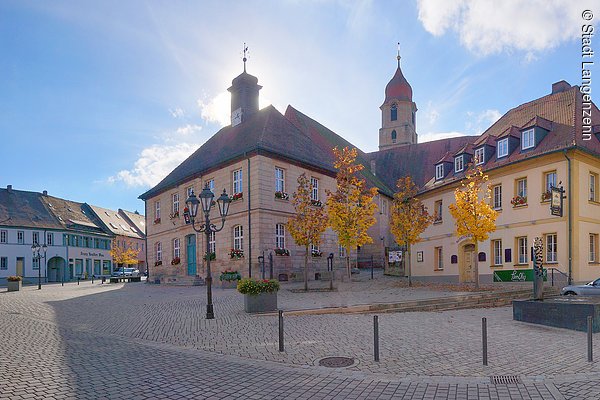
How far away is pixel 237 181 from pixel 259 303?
15.4 metres

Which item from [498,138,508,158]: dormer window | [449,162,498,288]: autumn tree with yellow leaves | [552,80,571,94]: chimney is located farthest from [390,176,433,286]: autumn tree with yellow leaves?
[552,80,571,94]: chimney

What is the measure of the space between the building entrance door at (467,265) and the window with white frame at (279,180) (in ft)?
39.6

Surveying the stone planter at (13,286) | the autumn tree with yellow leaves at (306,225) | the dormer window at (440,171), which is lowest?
the stone planter at (13,286)

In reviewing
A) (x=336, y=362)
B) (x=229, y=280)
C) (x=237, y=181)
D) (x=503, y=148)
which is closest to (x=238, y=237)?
(x=237, y=181)

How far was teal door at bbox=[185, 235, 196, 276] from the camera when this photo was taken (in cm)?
3191

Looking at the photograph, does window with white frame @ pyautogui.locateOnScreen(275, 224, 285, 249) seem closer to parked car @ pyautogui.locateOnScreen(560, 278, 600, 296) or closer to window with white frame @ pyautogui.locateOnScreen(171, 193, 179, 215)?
window with white frame @ pyautogui.locateOnScreen(171, 193, 179, 215)

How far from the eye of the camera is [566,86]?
26.2 meters

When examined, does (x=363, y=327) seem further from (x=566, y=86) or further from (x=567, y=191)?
(x=566, y=86)

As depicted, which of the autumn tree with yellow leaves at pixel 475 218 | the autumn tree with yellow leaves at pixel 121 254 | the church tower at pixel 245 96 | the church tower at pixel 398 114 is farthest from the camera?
the church tower at pixel 398 114

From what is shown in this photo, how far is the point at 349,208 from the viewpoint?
21.4m

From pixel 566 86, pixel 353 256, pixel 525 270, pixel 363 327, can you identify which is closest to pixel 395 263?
pixel 353 256

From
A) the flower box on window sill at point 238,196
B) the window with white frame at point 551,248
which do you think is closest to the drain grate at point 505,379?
the window with white frame at point 551,248

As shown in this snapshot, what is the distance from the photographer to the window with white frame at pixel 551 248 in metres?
21.2

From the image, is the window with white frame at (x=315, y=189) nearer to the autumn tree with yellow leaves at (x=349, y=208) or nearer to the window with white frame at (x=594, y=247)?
the autumn tree with yellow leaves at (x=349, y=208)
